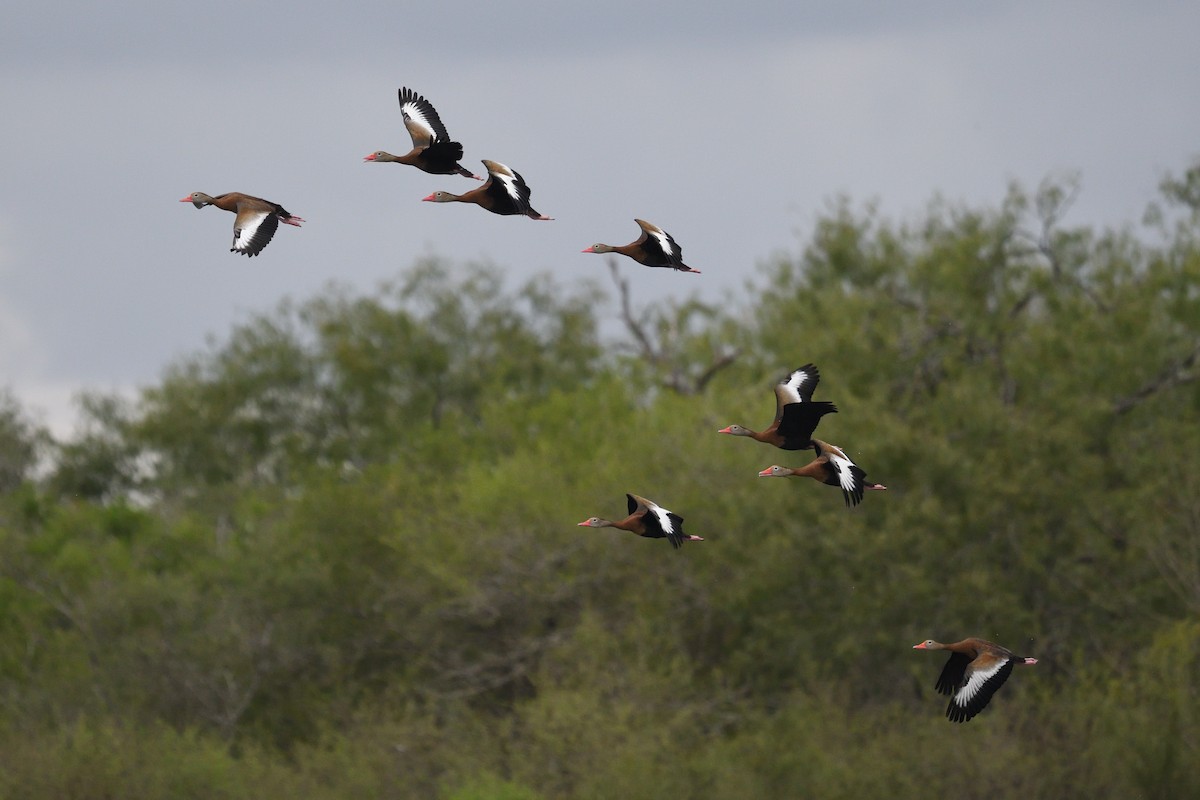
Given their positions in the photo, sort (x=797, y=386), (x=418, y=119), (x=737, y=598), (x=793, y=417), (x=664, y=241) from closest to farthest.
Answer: (x=793, y=417) < (x=797, y=386) < (x=664, y=241) < (x=418, y=119) < (x=737, y=598)

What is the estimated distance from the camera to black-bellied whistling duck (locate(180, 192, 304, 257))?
1608cm

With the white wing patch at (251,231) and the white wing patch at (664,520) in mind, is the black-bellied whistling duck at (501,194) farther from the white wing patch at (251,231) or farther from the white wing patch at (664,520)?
the white wing patch at (664,520)

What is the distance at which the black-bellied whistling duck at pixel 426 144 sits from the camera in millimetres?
16594

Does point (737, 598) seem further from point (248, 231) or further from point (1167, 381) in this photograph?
point (248, 231)

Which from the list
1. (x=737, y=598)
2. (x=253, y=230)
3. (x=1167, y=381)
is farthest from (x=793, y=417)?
(x=1167, y=381)

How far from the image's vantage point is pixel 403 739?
37.4 m

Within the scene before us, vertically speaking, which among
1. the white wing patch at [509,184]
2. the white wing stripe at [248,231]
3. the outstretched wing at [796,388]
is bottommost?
the outstretched wing at [796,388]

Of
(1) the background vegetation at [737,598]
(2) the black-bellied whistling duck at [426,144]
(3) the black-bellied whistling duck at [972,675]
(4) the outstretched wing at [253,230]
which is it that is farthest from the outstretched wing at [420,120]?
(1) the background vegetation at [737,598]

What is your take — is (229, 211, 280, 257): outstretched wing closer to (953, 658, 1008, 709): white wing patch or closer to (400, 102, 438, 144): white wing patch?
(400, 102, 438, 144): white wing patch

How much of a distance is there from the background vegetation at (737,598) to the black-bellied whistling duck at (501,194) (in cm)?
1952

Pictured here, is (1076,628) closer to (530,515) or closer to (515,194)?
(530,515)

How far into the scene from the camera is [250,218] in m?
16.6

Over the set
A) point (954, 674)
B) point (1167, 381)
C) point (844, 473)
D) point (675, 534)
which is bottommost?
point (954, 674)

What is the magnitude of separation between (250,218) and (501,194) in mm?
2153
